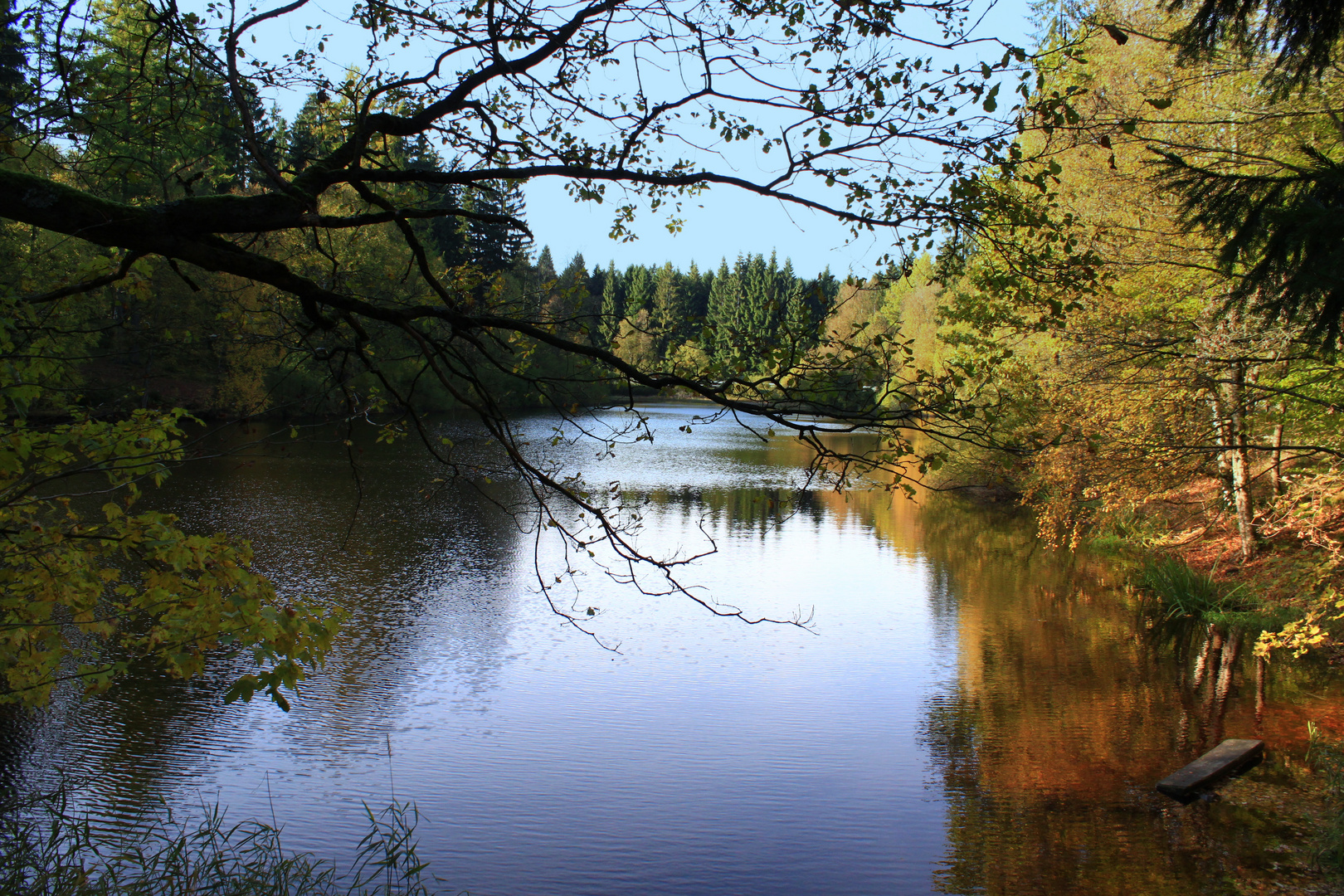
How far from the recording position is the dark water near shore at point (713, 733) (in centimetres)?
633

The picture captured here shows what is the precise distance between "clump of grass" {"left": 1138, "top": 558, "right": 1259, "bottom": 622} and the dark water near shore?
50 cm

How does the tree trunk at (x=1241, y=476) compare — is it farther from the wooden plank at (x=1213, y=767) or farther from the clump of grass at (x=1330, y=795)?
the wooden plank at (x=1213, y=767)

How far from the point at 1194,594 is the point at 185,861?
1247 centimetres

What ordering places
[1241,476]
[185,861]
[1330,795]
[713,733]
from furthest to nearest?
[1241,476] → [713,733] → [1330,795] → [185,861]

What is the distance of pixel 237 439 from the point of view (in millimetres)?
28156

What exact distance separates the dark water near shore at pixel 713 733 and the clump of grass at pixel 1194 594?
503 mm

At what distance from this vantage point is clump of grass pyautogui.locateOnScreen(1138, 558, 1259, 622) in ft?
40.0

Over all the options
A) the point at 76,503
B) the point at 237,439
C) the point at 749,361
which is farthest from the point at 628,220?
the point at 237,439

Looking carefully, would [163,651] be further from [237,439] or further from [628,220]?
[237,439]

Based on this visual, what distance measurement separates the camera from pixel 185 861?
473 cm

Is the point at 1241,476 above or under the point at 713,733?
above

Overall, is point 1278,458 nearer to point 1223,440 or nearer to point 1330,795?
point 1223,440

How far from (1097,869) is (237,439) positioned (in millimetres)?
27313

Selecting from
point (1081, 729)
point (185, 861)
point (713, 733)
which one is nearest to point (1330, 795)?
point (1081, 729)
